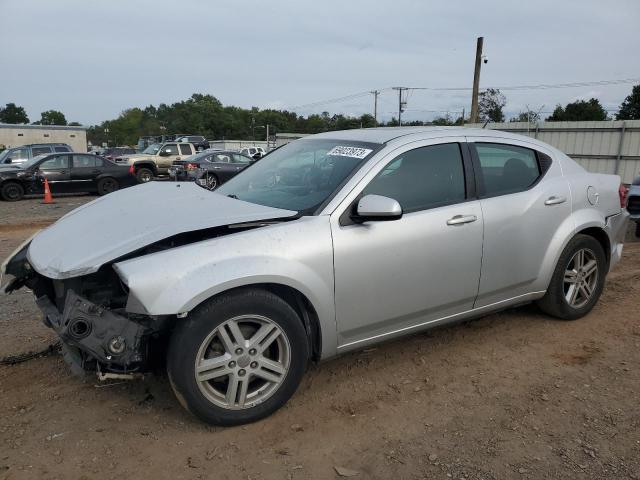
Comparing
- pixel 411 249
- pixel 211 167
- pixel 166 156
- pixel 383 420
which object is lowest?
pixel 383 420

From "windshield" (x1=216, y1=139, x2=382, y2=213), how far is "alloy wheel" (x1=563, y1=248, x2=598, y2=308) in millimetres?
2117

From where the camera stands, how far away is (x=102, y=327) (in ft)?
8.41

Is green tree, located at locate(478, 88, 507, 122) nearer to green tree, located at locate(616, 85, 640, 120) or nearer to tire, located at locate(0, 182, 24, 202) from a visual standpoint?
green tree, located at locate(616, 85, 640, 120)

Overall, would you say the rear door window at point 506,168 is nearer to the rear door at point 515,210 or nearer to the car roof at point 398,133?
the rear door at point 515,210

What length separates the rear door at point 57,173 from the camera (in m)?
15.1

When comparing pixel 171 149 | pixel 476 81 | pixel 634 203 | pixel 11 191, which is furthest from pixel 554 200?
pixel 476 81

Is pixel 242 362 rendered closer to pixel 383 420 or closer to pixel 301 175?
pixel 383 420

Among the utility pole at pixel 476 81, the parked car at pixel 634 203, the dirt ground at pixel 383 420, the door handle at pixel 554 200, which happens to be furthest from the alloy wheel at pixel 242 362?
the utility pole at pixel 476 81

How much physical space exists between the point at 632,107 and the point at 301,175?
190ft

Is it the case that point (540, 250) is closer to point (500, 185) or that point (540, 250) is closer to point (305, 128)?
point (500, 185)

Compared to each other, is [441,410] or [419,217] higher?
[419,217]

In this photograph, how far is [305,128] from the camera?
102875 millimetres

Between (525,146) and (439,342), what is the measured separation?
1718 millimetres

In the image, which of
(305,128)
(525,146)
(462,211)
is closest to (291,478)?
(462,211)
